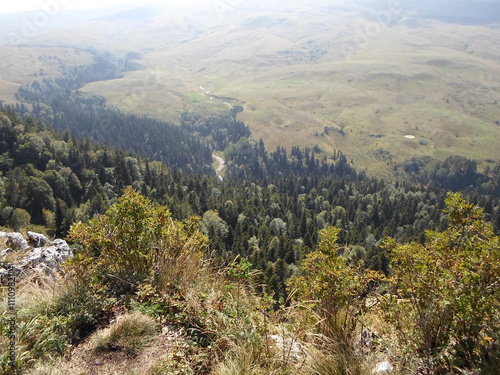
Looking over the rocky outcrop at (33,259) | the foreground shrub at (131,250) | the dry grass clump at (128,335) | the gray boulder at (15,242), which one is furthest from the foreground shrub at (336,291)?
the gray boulder at (15,242)

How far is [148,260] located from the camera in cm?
1039

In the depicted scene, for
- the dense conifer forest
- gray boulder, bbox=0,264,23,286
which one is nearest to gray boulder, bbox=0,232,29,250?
gray boulder, bbox=0,264,23,286

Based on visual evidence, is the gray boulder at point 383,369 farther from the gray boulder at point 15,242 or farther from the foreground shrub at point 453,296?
the gray boulder at point 15,242

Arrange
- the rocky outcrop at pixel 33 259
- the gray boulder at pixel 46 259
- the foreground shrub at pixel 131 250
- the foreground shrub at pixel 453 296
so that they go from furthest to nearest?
the gray boulder at pixel 46 259 → the rocky outcrop at pixel 33 259 → the foreground shrub at pixel 131 250 → the foreground shrub at pixel 453 296

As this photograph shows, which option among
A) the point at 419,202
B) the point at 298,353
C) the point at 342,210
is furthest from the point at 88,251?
the point at 419,202

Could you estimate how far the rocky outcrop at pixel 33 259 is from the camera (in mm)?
11422

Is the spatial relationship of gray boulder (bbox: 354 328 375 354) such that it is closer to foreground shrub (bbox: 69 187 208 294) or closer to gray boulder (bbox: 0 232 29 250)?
foreground shrub (bbox: 69 187 208 294)

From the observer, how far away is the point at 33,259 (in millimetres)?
13492

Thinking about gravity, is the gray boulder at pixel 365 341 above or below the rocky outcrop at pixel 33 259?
above

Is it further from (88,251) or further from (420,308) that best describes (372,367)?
(88,251)

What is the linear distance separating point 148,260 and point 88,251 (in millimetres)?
1933

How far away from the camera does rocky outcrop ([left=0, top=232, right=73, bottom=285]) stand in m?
11.4

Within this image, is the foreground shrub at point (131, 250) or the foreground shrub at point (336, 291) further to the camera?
the foreground shrub at point (131, 250)

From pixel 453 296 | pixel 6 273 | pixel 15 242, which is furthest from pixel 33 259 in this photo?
pixel 453 296
